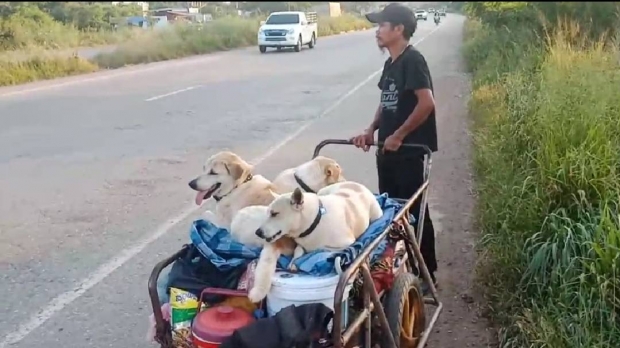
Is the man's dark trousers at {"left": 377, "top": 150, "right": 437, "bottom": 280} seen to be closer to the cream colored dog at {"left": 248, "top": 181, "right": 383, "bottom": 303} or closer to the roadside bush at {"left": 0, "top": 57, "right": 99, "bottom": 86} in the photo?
the cream colored dog at {"left": 248, "top": 181, "right": 383, "bottom": 303}

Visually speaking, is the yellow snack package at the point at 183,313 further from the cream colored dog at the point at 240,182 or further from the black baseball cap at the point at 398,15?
the black baseball cap at the point at 398,15

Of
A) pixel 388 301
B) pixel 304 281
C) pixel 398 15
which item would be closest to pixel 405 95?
pixel 398 15

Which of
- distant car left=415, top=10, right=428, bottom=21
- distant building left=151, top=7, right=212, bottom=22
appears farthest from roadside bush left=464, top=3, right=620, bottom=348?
distant building left=151, top=7, right=212, bottom=22

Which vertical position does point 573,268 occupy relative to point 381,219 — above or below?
below

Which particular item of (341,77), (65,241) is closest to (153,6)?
(341,77)

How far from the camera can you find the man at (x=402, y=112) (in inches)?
190

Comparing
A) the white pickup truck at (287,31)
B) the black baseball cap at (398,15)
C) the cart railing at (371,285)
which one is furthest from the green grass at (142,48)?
the cart railing at (371,285)

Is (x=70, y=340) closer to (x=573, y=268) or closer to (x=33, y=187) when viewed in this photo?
(x=573, y=268)

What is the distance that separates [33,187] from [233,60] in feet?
60.6

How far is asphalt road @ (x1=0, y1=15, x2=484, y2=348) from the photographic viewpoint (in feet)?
16.6

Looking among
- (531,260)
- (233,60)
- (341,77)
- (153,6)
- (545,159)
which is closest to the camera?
(531,260)

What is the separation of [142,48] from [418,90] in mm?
22566

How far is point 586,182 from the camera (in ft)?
16.7

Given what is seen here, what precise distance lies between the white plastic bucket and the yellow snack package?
322 millimetres
